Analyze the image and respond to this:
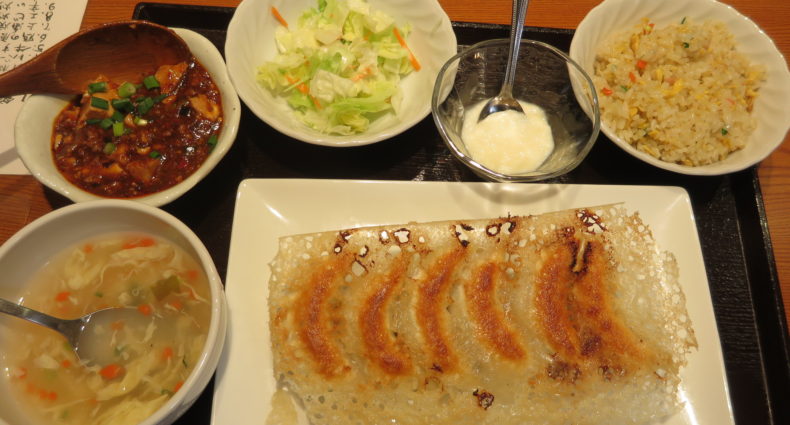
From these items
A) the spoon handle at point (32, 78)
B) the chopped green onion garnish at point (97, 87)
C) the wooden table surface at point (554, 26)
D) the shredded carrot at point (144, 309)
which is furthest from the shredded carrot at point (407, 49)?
the shredded carrot at point (144, 309)

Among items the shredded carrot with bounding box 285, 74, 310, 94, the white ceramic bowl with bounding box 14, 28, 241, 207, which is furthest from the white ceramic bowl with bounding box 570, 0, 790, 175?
the white ceramic bowl with bounding box 14, 28, 241, 207

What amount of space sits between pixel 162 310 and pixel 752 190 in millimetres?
2800

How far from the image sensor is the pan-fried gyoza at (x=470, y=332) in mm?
1780

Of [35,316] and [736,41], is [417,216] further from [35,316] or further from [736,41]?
[736,41]

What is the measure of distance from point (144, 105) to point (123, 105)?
110 millimetres

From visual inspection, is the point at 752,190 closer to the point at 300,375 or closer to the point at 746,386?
the point at 746,386

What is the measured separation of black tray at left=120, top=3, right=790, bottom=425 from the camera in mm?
2145

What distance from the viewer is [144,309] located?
175cm

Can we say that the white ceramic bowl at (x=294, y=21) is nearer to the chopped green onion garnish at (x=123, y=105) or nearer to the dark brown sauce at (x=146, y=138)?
the dark brown sauce at (x=146, y=138)

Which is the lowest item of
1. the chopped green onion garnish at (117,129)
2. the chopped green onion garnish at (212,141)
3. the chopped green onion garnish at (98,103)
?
the chopped green onion garnish at (212,141)

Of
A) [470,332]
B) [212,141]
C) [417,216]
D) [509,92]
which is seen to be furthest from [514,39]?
[212,141]

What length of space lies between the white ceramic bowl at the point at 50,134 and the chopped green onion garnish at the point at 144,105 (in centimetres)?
32

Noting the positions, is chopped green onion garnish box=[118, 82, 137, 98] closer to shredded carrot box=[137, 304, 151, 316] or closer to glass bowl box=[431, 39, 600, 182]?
shredded carrot box=[137, 304, 151, 316]

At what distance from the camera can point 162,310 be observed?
175 cm
